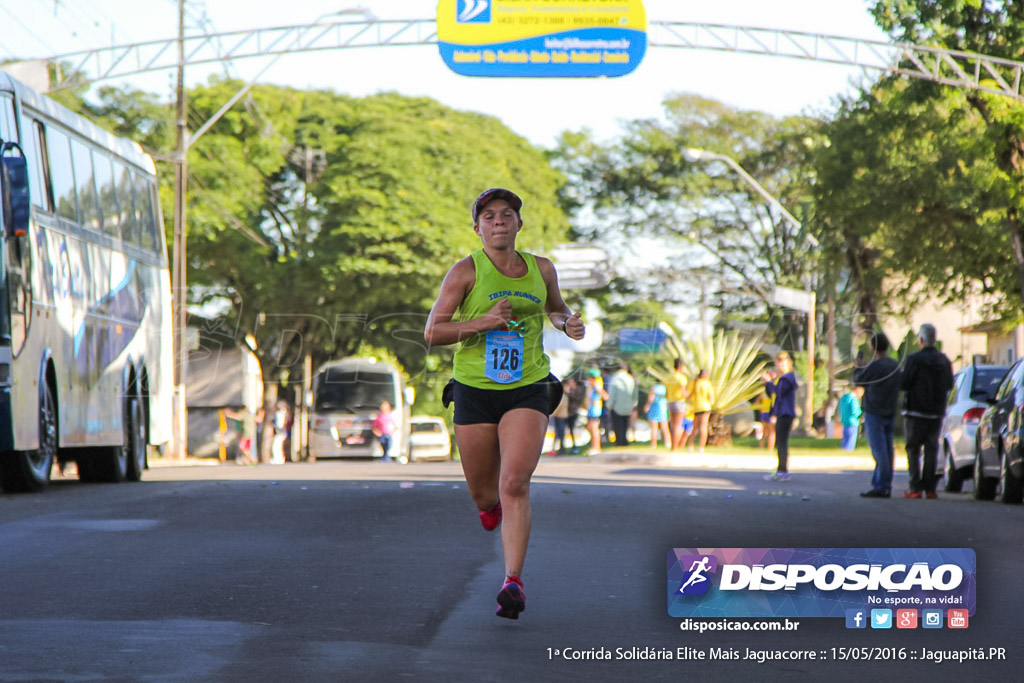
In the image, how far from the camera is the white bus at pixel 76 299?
579 inches

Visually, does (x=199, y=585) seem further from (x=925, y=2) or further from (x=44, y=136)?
(x=925, y=2)

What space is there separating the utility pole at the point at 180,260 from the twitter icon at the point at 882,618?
28036mm

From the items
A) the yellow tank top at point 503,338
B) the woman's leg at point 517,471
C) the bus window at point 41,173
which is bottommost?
the woman's leg at point 517,471

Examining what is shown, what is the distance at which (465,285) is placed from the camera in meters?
7.18

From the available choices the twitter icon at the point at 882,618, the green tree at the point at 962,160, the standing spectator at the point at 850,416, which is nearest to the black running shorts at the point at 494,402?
the twitter icon at the point at 882,618

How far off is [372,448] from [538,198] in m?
11.1

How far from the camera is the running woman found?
7.03 meters

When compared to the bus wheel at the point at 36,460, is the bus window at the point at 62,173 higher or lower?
higher

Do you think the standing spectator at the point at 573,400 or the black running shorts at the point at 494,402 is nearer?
the black running shorts at the point at 494,402

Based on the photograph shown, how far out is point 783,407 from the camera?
20172mm

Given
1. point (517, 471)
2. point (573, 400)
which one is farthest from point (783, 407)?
point (517, 471)

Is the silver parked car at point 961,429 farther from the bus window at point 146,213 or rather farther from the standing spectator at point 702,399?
the bus window at point 146,213

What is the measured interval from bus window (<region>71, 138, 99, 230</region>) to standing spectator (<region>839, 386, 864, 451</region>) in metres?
16.6

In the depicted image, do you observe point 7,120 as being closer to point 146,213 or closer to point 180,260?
point 146,213
